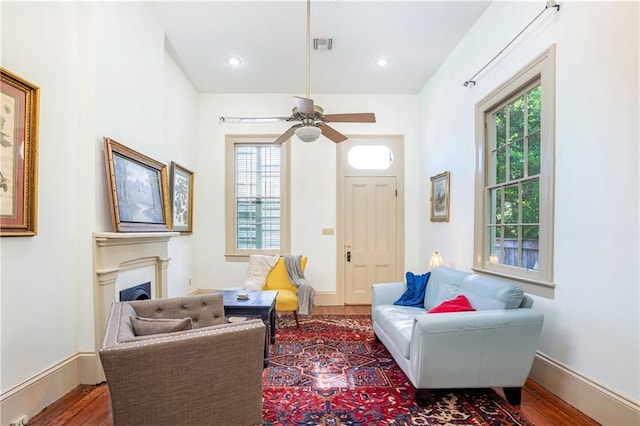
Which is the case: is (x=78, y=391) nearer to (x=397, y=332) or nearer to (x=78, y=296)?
(x=78, y=296)

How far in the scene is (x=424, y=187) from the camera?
16.7 ft

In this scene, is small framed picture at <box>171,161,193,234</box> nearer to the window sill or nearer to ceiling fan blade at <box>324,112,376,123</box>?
ceiling fan blade at <box>324,112,376,123</box>

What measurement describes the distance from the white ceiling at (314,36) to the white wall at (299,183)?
11.3 inches

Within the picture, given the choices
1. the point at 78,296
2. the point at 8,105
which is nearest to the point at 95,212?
the point at 78,296

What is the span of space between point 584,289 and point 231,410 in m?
2.31

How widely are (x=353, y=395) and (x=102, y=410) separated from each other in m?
1.73

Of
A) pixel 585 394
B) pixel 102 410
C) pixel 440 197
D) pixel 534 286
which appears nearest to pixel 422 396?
pixel 585 394

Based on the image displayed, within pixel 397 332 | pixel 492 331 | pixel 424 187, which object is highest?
pixel 424 187

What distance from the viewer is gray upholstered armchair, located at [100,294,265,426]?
131 centimetres

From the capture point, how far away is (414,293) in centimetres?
347

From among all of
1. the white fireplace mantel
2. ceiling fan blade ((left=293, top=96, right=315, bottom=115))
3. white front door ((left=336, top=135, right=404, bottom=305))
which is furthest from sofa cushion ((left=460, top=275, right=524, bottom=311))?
the white fireplace mantel

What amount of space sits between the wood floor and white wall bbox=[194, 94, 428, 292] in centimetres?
289

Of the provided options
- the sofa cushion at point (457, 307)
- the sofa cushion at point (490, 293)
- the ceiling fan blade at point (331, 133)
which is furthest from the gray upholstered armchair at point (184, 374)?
the ceiling fan blade at point (331, 133)

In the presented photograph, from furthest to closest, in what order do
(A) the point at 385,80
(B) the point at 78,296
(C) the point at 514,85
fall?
(A) the point at 385,80 < (C) the point at 514,85 < (B) the point at 78,296
